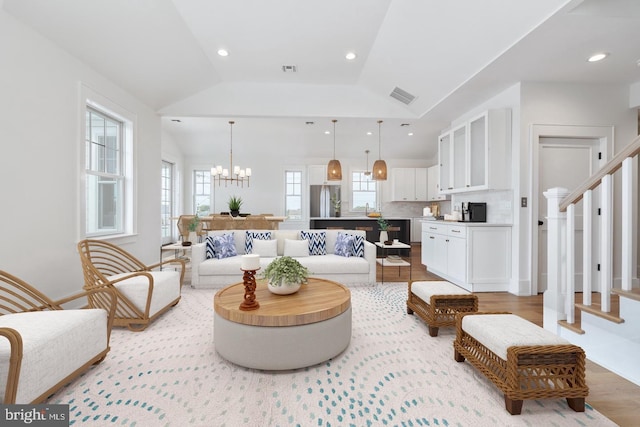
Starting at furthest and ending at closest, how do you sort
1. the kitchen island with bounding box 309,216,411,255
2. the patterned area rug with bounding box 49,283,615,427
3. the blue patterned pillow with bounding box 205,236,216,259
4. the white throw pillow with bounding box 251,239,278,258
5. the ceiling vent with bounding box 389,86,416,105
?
the kitchen island with bounding box 309,216,411,255
the ceiling vent with bounding box 389,86,416,105
the white throw pillow with bounding box 251,239,278,258
the blue patterned pillow with bounding box 205,236,216,259
the patterned area rug with bounding box 49,283,615,427

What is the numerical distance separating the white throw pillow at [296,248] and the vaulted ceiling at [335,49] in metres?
2.27

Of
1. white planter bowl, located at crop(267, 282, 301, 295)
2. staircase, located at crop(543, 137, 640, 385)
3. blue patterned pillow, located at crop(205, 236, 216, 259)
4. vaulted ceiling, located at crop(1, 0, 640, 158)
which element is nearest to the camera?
staircase, located at crop(543, 137, 640, 385)

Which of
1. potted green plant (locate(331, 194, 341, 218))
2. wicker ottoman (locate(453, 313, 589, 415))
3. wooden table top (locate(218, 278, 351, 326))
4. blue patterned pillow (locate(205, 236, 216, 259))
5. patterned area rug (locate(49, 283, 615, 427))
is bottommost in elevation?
patterned area rug (locate(49, 283, 615, 427))

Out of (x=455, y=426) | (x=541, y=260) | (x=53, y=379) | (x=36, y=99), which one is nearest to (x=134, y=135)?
(x=36, y=99)

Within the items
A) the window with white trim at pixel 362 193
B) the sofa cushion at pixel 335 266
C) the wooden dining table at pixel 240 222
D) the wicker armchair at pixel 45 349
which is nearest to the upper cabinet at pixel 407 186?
the window with white trim at pixel 362 193

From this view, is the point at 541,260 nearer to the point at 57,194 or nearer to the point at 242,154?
the point at 57,194

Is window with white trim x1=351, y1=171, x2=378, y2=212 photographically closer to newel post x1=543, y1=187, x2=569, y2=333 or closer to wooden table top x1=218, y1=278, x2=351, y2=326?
wooden table top x1=218, y1=278, x2=351, y2=326

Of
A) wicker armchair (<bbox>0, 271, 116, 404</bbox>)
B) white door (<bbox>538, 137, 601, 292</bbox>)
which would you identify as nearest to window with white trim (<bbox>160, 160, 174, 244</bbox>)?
wicker armchair (<bbox>0, 271, 116, 404</bbox>)

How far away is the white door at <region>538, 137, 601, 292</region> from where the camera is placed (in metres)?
3.92

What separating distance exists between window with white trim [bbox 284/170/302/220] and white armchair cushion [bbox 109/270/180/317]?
5760mm

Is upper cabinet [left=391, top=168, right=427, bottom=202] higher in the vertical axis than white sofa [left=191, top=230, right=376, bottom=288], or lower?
higher

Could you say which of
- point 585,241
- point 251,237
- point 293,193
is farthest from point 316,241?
point 293,193

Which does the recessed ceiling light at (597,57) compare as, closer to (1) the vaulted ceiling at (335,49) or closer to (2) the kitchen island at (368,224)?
(1) the vaulted ceiling at (335,49)

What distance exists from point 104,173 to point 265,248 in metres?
2.37
